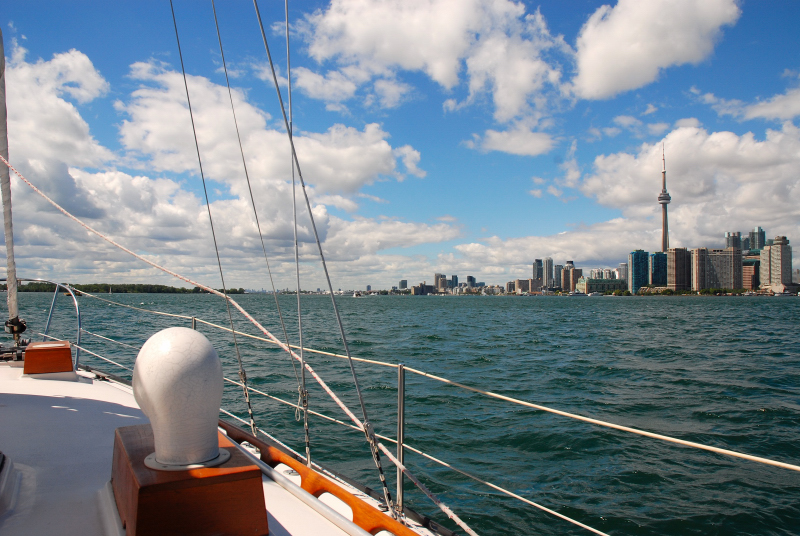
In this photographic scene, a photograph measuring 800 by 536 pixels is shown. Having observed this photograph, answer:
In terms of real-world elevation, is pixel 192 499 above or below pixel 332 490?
above

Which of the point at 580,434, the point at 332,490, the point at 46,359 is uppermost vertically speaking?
the point at 46,359

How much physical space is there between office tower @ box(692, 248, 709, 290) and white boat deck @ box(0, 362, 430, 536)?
191 metres

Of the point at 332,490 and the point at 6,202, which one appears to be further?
the point at 6,202

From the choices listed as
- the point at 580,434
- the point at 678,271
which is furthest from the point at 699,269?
the point at 580,434

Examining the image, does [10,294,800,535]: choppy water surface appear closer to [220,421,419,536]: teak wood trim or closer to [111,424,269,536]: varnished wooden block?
[220,421,419,536]: teak wood trim

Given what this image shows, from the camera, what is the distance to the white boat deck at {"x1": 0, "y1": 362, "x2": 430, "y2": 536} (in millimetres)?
2312

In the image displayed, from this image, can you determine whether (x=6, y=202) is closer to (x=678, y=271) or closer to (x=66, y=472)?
(x=66, y=472)

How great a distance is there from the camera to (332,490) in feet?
8.87

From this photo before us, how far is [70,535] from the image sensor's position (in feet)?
7.18

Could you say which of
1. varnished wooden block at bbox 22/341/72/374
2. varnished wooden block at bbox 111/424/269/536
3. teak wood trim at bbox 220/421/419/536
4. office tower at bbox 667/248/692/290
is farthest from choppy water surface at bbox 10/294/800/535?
office tower at bbox 667/248/692/290

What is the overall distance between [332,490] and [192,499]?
36.2 inches

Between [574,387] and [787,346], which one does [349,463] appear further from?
[787,346]

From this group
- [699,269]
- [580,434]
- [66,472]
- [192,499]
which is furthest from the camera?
[699,269]

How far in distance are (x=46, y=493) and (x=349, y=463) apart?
4208 millimetres
